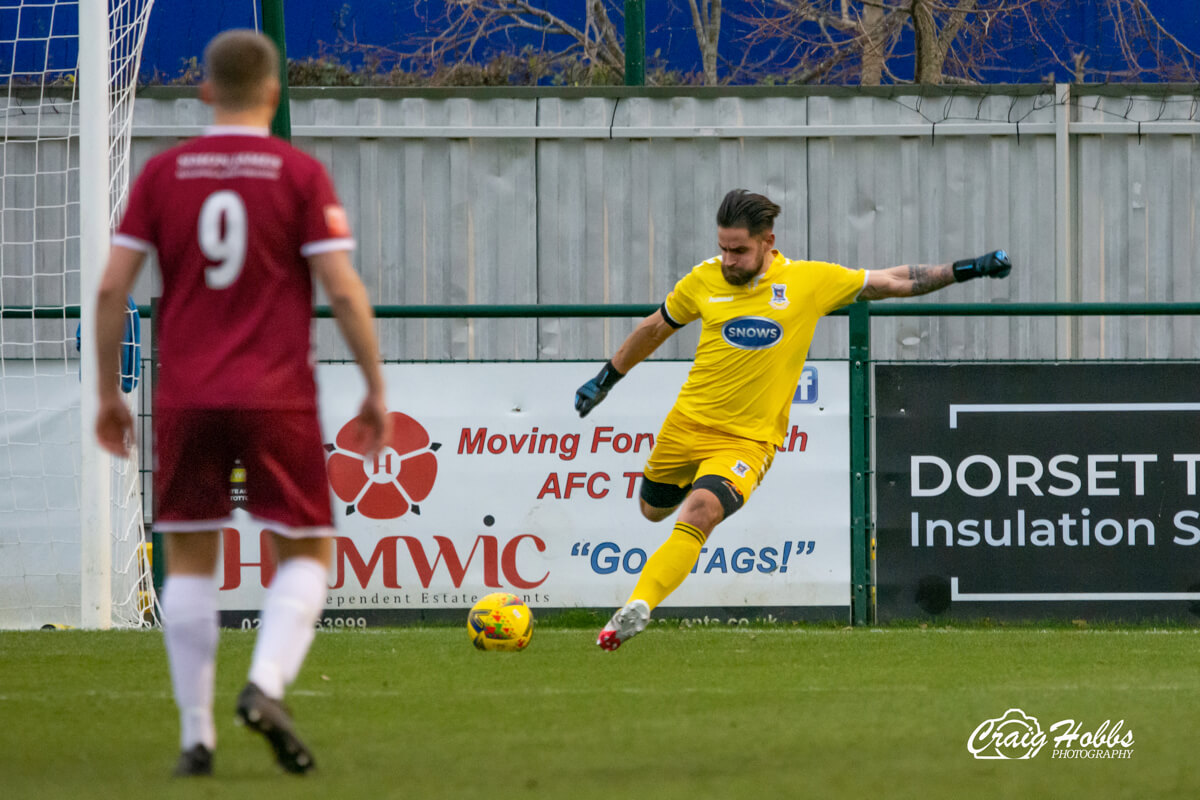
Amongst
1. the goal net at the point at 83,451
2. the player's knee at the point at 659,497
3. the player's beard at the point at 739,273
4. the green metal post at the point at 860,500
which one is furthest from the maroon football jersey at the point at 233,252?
the green metal post at the point at 860,500

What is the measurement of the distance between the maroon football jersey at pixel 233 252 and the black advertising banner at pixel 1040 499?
574 centimetres

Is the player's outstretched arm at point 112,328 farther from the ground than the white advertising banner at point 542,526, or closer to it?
farther from the ground

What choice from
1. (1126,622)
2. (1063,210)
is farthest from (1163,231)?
(1126,622)

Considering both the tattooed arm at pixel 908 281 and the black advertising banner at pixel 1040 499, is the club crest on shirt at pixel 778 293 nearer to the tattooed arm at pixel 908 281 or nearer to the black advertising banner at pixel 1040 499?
the tattooed arm at pixel 908 281

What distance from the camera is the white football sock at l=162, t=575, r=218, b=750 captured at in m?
3.83

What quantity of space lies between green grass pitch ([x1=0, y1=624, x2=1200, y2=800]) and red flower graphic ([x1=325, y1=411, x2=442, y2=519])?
0.99 meters

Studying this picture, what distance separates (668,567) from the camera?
665 cm

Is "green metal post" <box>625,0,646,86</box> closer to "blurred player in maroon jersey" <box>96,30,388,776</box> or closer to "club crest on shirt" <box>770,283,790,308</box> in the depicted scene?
"club crest on shirt" <box>770,283,790,308</box>

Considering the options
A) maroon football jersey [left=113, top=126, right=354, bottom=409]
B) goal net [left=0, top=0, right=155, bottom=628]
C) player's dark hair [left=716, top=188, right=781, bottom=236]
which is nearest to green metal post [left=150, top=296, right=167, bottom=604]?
goal net [left=0, top=0, right=155, bottom=628]

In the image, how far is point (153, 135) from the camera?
13.7 m

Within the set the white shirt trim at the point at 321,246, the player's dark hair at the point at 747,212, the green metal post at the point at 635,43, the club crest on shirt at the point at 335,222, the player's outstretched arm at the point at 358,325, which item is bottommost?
the player's outstretched arm at the point at 358,325

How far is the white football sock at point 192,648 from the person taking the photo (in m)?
3.83

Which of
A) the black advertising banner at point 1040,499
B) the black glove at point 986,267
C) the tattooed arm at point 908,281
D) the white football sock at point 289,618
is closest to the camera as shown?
the white football sock at point 289,618

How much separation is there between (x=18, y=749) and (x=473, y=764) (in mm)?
1372
